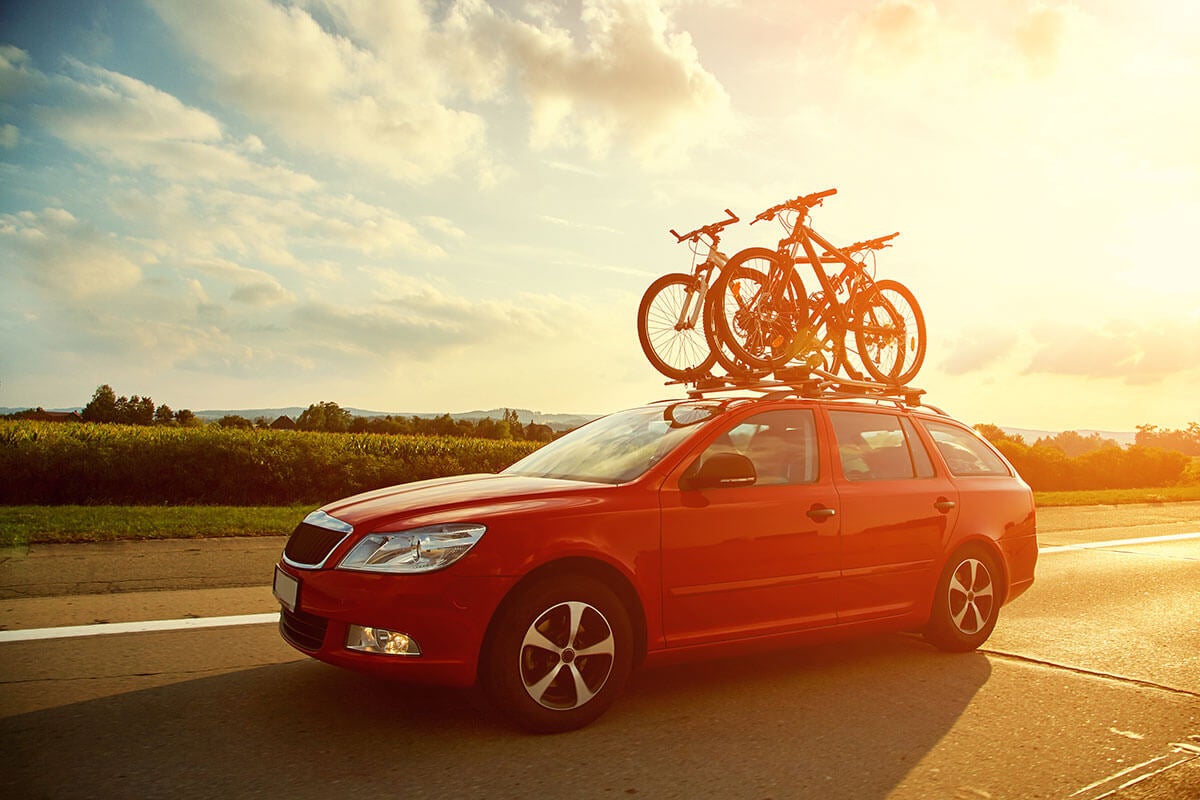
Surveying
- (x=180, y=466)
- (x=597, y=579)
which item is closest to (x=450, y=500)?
(x=597, y=579)

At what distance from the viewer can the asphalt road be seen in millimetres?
3752

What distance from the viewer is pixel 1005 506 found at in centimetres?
666

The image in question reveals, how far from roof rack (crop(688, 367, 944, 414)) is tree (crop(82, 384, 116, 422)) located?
50.0 feet

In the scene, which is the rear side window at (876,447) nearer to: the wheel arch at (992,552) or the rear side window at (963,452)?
the rear side window at (963,452)

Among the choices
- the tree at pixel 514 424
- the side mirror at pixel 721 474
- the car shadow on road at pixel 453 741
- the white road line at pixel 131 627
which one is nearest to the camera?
the car shadow on road at pixel 453 741

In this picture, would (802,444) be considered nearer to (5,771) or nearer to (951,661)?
(951,661)

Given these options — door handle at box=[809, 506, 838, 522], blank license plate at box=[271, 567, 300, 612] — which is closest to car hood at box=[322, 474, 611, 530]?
blank license plate at box=[271, 567, 300, 612]

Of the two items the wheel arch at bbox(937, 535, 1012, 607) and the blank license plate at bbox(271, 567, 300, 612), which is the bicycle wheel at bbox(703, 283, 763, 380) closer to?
the wheel arch at bbox(937, 535, 1012, 607)

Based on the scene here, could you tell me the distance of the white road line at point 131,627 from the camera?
19.2 ft

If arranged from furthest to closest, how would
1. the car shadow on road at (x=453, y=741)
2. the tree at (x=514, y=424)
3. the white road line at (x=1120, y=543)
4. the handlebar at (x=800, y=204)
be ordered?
the tree at (x=514, y=424)
the white road line at (x=1120, y=543)
the handlebar at (x=800, y=204)
the car shadow on road at (x=453, y=741)

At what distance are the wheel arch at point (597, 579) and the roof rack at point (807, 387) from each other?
1.75 meters

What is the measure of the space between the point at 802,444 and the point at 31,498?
13.0 m

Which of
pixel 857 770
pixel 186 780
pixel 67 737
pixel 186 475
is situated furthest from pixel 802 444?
pixel 186 475

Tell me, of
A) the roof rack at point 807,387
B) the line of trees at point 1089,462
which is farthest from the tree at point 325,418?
the line of trees at point 1089,462
